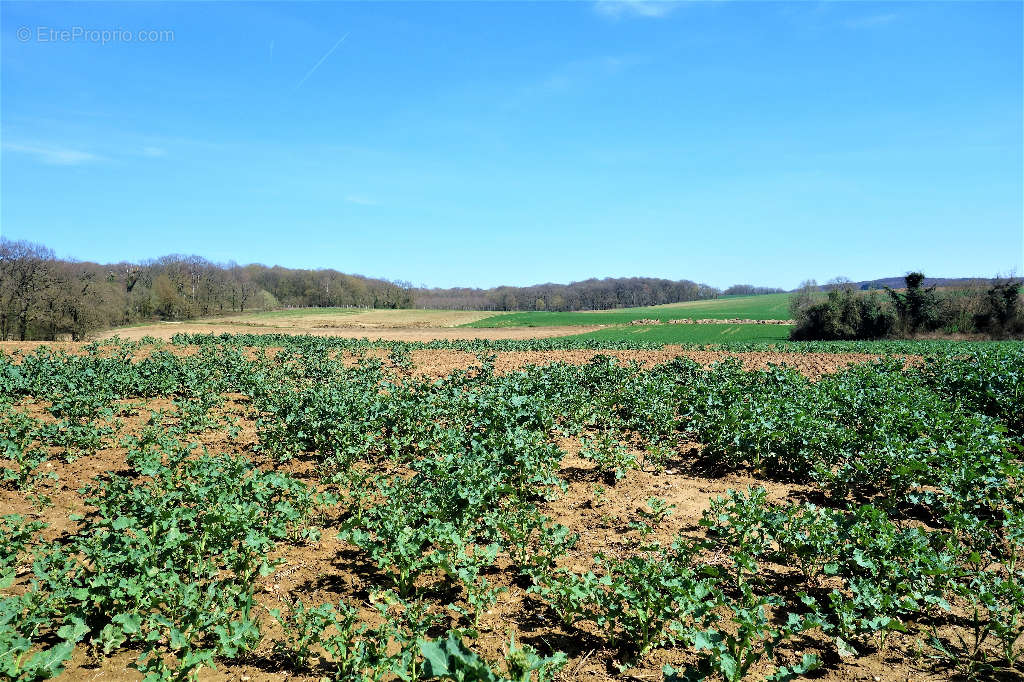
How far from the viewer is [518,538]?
574cm

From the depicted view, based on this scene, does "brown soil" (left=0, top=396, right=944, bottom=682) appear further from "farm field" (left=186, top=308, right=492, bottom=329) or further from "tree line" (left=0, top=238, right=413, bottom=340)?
"farm field" (left=186, top=308, right=492, bottom=329)

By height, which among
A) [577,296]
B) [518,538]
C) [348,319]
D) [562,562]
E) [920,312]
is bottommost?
[562,562]

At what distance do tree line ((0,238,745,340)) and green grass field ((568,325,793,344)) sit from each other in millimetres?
40470

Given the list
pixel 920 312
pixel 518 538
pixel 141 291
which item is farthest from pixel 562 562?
pixel 141 291

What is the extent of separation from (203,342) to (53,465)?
20.6m

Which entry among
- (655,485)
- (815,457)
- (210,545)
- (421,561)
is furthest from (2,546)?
(815,457)

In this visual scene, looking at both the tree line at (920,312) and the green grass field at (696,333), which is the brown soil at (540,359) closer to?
the green grass field at (696,333)

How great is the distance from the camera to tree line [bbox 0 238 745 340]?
1635 inches

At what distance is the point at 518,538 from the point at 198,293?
88277 mm

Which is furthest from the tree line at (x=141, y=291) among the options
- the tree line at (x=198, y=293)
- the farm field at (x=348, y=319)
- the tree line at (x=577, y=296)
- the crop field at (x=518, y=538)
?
the crop field at (x=518, y=538)

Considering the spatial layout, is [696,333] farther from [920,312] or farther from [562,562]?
[562,562]

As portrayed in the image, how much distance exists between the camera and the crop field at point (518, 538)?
13.6 feet

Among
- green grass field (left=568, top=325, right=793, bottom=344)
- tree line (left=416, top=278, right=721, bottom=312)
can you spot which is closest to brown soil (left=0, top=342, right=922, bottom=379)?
green grass field (left=568, top=325, right=793, bottom=344)

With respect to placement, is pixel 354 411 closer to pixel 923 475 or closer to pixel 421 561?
pixel 421 561
